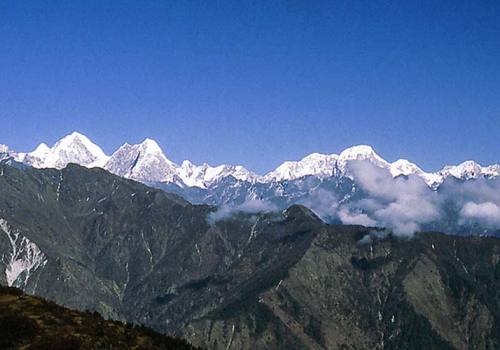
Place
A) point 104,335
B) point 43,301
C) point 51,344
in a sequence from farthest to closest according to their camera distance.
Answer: point 43,301 < point 104,335 < point 51,344

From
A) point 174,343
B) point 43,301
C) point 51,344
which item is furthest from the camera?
point 43,301

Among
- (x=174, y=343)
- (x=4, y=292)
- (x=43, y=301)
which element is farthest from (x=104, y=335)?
(x=4, y=292)

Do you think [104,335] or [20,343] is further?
[104,335]

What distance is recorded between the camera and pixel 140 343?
93.4 metres

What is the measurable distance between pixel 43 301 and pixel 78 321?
42.0ft

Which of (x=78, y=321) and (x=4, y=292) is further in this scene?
(x=4, y=292)

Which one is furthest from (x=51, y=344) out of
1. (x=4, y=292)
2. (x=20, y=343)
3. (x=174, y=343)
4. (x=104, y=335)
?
(x=4, y=292)

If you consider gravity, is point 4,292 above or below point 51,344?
above

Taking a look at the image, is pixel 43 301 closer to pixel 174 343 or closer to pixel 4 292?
pixel 4 292

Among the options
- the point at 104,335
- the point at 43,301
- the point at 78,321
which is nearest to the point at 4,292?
the point at 43,301

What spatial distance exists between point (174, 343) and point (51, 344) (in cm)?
2200

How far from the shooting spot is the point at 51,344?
265ft

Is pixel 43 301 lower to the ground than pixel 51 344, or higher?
higher

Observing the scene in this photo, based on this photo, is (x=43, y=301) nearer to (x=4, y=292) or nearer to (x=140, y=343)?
(x=4, y=292)
